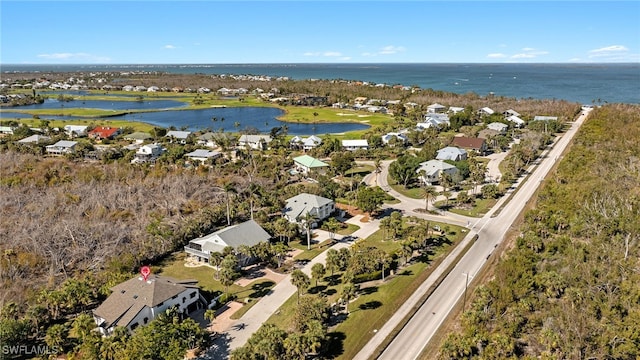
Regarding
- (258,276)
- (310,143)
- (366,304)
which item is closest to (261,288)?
(258,276)

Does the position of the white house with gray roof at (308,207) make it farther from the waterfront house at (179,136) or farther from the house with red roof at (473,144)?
the waterfront house at (179,136)

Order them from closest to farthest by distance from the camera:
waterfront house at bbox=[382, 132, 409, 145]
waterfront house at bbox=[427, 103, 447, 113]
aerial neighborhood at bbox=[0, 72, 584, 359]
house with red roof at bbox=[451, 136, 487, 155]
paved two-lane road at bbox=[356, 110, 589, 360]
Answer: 1. paved two-lane road at bbox=[356, 110, 589, 360]
2. aerial neighborhood at bbox=[0, 72, 584, 359]
3. house with red roof at bbox=[451, 136, 487, 155]
4. waterfront house at bbox=[382, 132, 409, 145]
5. waterfront house at bbox=[427, 103, 447, 113]

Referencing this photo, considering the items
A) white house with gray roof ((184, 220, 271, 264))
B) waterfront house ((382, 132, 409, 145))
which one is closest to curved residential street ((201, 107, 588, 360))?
white house with gray roof ((184, 220, 271, 264))

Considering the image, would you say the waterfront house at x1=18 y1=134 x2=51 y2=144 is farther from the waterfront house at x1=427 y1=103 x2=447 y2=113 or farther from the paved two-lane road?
the waterfront house at x1=427 y1=103 x2=447 y2=113

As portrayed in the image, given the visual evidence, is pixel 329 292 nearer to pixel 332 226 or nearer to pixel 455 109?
pixel 332 226

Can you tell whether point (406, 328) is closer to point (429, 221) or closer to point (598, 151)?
point (429, 221)

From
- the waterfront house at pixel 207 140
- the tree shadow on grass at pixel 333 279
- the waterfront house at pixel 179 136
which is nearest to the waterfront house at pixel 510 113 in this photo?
the waterfront house at pixel 207 140
